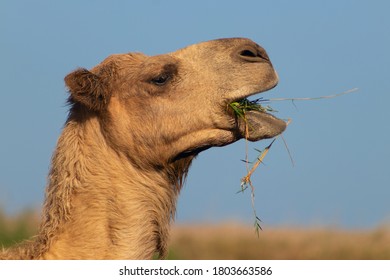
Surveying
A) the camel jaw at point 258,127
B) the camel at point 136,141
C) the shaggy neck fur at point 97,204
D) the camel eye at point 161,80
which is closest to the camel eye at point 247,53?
the camel at point 136,141

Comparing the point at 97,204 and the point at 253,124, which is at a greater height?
the point at 253,124

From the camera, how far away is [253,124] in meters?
6.15

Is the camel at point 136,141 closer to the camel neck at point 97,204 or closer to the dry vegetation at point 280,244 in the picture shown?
the camel neck at point 97,204

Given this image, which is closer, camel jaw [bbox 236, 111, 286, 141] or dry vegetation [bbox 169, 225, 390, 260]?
camel jaw [bbox 236, 111, 286, 141]

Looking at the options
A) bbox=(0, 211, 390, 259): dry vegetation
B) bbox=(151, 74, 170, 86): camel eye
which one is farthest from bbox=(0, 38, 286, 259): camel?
bbox=(0, 211, 390, 259): dry vegetation

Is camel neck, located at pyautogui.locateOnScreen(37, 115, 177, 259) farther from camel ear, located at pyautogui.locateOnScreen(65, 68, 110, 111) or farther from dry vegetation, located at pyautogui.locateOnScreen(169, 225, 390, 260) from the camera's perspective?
dry vegetation, located at pyautogui.locateOnScreen(169, 225, 390, 260)

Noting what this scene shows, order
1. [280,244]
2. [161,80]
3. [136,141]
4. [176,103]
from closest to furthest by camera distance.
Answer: [136,141], [176,103], [161,80], [280,244]

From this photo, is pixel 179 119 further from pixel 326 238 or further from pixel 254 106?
pixel 326 238

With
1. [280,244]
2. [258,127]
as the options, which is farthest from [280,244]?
[258,127]

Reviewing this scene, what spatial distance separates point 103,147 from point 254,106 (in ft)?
4.00

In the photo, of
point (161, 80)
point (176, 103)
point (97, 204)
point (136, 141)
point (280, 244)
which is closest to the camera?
point (97, 204)

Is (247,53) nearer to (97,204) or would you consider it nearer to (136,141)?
(136,141)

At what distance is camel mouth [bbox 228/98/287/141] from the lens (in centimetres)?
611
